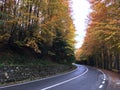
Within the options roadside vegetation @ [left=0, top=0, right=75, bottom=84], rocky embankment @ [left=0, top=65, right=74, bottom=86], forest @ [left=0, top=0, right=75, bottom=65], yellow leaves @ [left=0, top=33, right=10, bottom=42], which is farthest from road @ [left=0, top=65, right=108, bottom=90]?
yellow leaves @ [left=0, top=33, right=10, bottom=42]

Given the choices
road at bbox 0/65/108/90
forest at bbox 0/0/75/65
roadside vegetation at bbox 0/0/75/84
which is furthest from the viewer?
forest at bbox 0/0/75/65

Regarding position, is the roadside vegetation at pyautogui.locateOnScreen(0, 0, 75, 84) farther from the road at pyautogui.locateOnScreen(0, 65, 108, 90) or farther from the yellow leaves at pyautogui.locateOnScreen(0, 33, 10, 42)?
the road at pyautogui.locateOnScreen(0, 65, 108, 90)

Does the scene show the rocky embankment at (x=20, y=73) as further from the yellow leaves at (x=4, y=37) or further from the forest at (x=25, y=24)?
the yellow leaves at (x=4, y=37)

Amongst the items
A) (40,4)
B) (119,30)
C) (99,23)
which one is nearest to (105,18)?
(99,23)

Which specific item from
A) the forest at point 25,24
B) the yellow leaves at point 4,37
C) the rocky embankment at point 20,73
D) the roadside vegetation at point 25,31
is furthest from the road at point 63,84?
the yellow leaves at point 4,37

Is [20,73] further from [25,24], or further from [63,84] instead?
[25,24]

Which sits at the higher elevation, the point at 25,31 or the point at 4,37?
the point at 25,31

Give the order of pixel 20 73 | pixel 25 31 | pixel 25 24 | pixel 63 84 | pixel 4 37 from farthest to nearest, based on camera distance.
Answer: pixel 25 31, pixel 25 24, pixel 4 37, pixel 20 73, pixel 63 84

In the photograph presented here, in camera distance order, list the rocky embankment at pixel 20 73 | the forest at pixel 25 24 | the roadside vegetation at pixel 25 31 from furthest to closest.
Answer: the forest at pixel 25 24 → the roadside vegetation at pixel 25 31 → the rocky embankment at pixel 20 73

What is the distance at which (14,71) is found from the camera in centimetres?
1872

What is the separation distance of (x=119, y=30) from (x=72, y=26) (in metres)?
16.5

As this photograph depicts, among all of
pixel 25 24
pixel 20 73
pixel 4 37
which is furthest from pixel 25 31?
pixel 20 73

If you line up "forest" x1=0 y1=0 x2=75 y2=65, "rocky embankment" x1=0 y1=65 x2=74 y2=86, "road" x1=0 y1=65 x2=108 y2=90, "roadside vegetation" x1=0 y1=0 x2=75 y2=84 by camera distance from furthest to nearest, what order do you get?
"forest" x1=0 y1=0 x2=75 y2=65 → "roadside vegetation" x1=0 y1=0 x2=75 y2=84 → "rocky embankment" x1=0 y1=65 x2=74 y2=86 → "road" x1=0 y1=65 x2=108 y2=90

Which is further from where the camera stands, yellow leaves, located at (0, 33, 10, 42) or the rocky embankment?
yellow leaves, located at (0, 33, 10, 42)
